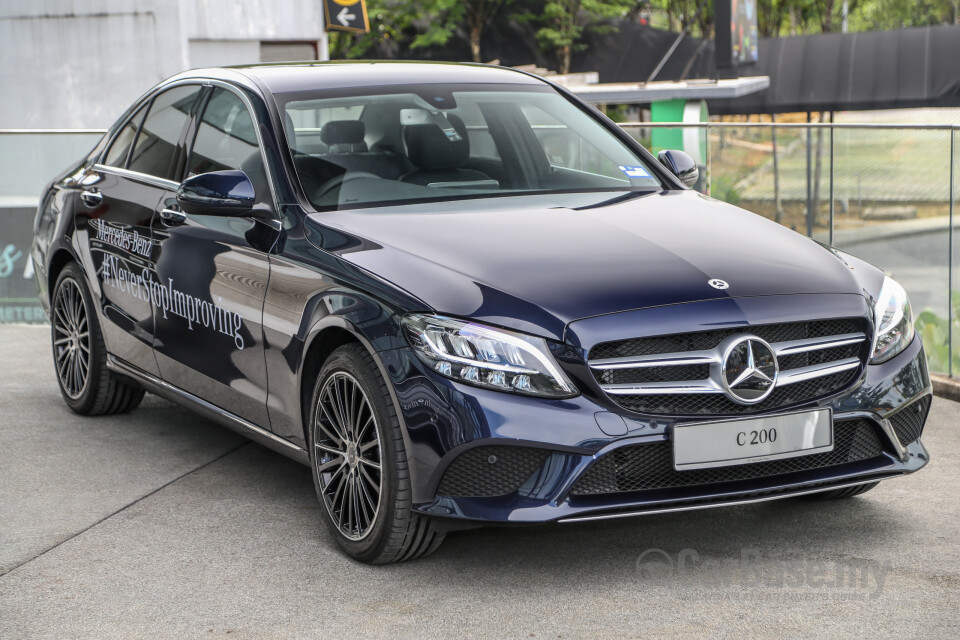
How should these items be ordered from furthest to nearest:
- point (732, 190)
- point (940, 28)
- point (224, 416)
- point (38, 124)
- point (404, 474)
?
point (940, 28)
point (38, 124)
point (732, 190)
point (224, 416)
point (404, 474)

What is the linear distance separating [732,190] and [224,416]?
5.65 meters

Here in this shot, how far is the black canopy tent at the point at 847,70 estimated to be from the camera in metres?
39.4

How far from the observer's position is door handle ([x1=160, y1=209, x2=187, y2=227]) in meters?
5.46

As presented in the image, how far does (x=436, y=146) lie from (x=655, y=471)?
1.82 metres

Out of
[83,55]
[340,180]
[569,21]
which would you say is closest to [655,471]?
[340,180]

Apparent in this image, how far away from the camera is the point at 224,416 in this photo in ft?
17.4

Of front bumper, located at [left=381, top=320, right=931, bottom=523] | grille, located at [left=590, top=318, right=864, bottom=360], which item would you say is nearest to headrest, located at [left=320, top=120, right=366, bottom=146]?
front bumper, located at [left=381, top=320, right=931, bottom=523]

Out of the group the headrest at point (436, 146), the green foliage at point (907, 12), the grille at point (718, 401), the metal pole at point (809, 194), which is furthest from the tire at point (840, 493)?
the green foliage at point (907, 12)

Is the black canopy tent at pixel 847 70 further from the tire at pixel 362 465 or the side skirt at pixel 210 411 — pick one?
the tire at pixel 362 465

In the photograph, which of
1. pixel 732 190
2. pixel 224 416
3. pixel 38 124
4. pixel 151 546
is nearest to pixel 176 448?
pixel 224 416

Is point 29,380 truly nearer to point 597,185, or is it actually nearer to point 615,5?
point 597,185

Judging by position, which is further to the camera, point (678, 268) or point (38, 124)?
point (38, 124)

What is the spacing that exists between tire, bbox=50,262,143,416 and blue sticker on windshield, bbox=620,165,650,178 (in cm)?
267

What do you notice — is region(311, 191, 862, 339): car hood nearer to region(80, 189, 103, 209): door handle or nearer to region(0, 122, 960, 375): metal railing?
region(80, 189, 103, 209): door handle
